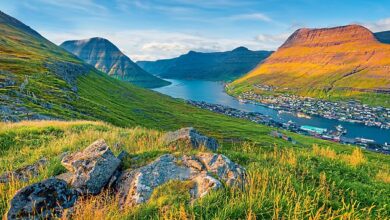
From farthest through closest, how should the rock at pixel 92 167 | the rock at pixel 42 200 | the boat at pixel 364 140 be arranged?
the boat at pixel 364 140 < the rock at pixel 92 167 < the rock at pixel 42 200

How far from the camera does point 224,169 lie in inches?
423

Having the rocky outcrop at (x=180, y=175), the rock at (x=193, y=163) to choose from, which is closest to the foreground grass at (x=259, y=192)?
the rocky outcrop at (x=180, y=175)

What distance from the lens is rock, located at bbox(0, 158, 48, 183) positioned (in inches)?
444

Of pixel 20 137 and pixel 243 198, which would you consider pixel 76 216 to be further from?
pixel 20 137

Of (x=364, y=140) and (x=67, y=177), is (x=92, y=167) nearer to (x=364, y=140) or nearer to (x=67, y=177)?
(x=67, y=177)

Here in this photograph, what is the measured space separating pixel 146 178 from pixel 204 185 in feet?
7.13

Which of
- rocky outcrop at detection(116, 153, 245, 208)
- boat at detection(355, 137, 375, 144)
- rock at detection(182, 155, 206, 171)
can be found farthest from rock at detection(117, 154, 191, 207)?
boat at detection(355, 137, 375, 144)

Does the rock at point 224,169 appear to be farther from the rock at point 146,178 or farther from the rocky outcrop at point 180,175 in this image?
the rock at point 146,178

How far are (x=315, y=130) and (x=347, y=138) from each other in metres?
22.6

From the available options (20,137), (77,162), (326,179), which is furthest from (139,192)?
(20,137)

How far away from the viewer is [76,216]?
25.5ft

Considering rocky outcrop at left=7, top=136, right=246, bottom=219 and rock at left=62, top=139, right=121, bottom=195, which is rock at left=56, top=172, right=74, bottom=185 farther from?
rock at left=62, top=139, right=121, bottom=195

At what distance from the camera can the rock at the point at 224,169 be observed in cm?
985

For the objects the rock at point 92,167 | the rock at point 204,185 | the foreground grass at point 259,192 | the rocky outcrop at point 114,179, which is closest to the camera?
the foreground grass at point 259,192
